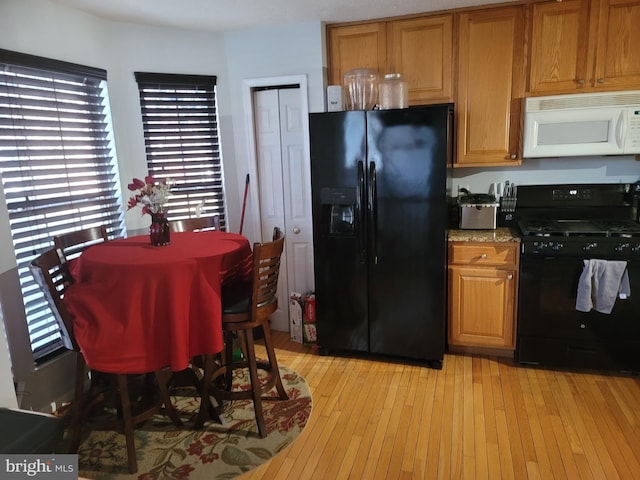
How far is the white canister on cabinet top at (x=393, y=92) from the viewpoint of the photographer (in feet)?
9.80

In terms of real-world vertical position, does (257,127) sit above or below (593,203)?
above

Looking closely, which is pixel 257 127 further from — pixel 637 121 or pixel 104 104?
pixel 637 121

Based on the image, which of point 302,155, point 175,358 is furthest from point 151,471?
point 302,155

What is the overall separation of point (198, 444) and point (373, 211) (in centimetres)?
170

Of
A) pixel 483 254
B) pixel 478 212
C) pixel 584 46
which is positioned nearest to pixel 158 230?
pixel 483 254

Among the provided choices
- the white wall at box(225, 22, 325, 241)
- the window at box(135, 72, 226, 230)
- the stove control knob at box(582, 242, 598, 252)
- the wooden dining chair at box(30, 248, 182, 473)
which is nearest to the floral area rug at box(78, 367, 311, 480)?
the wooden dining chair at box(30, 248, 182, 473)

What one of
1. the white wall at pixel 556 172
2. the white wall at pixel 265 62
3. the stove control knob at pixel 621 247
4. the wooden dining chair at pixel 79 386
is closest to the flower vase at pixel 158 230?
the wooden dining chair at pixel 79 386

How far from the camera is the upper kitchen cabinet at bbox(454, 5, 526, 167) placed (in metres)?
2.90

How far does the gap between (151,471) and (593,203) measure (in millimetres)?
3273

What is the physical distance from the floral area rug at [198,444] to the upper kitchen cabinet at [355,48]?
2.31m

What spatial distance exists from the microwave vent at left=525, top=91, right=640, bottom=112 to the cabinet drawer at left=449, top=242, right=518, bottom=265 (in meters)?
0.92

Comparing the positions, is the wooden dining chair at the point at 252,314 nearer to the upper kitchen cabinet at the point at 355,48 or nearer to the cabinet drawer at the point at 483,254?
the cabinet drawer at the point at 483,254

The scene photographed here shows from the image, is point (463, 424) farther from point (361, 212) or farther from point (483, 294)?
point (361, 212)

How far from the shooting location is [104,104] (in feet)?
9.91
